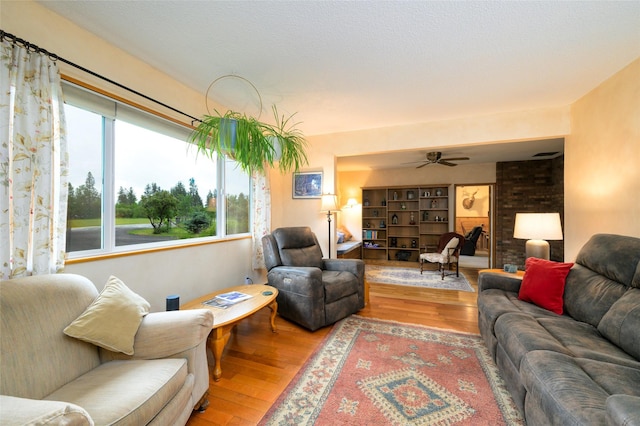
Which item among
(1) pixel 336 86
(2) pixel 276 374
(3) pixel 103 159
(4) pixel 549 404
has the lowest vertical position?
(2) pixel 276 374

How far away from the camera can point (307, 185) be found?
3.97 metres

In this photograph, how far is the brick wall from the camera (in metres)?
5.21

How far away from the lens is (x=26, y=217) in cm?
140

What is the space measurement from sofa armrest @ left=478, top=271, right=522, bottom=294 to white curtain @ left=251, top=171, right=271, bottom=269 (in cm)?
258

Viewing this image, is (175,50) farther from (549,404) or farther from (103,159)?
(549,404)

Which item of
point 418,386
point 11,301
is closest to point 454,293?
point 418,386

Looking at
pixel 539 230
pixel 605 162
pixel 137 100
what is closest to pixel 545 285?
pixel 539 230

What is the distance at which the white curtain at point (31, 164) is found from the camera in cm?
135

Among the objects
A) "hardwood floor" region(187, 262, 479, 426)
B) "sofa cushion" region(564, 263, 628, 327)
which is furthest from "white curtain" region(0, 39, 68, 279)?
"sofa cushion" region(564, 263, 628, 327)

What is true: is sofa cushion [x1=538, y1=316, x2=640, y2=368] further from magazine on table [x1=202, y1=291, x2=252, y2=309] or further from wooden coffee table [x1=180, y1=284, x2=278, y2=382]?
magazine on table [x1=202, y1=291, x2=252, y2=309]

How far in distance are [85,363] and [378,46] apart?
104 inches

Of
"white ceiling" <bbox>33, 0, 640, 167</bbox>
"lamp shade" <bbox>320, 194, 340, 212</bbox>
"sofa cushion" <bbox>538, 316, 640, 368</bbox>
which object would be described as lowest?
"sofa cushion" <bbox>538, 316, 640, 368</bbox>

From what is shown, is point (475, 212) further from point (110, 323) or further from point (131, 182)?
point (110, 323)

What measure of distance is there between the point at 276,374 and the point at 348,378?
53 centimetres
